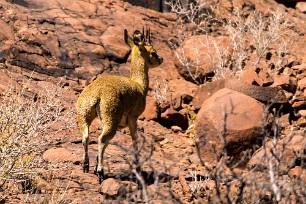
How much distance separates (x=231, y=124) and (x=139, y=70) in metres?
1.56

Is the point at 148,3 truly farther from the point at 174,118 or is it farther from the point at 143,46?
the point at 143,46

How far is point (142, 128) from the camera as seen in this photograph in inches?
443

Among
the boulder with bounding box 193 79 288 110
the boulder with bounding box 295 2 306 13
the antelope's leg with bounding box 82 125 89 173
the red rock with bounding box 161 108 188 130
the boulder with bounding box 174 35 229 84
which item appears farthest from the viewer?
the boulder with bounding box 295 2 306 13

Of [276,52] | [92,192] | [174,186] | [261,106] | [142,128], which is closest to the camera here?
[92,192]

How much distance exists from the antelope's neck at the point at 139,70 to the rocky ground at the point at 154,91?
0.76 meters

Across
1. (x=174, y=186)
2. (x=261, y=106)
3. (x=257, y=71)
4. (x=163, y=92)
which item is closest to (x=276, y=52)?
(x=257, y=71)

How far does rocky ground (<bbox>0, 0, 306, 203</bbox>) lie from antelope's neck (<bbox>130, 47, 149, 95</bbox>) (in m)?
0.76

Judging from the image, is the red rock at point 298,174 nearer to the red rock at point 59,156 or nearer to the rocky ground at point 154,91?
the rocky ground at point 154,91

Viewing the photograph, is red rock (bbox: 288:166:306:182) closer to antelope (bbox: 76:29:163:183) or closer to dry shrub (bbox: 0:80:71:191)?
antelope (bbox: 76:29:163:183)

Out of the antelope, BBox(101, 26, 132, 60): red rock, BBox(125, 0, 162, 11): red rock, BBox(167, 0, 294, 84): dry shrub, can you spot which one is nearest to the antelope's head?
the antelope

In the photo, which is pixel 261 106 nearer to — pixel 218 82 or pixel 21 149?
pixel 218 82

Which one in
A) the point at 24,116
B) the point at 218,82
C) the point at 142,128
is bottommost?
the point at 142,128

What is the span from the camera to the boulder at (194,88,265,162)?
32.1 feet

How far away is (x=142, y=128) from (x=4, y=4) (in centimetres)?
434
